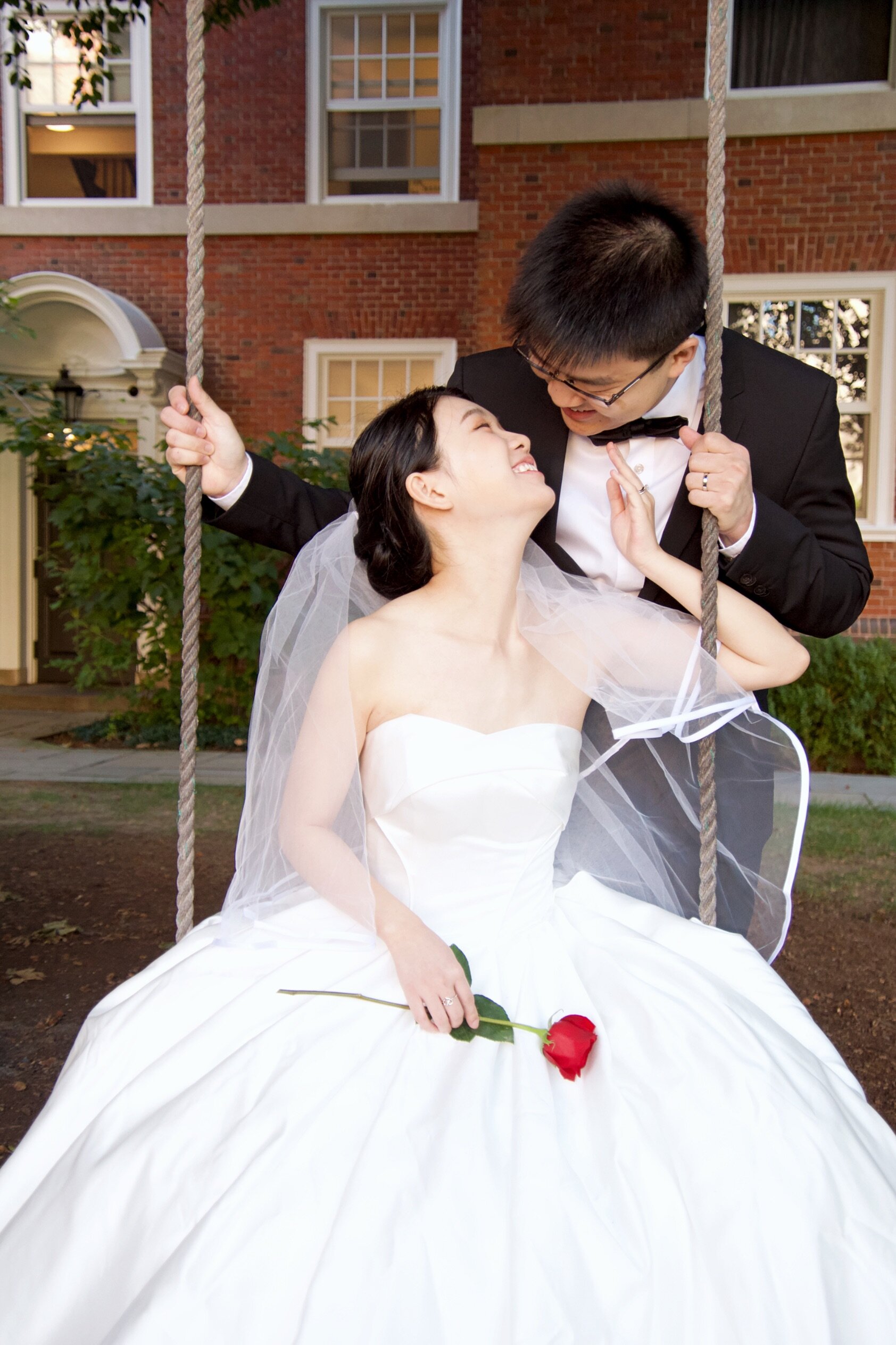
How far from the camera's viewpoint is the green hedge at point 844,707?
7.80m

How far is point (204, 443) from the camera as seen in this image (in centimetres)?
214

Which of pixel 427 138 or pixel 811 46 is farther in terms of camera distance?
pixel 427 138

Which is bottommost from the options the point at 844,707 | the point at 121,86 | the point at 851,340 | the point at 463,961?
the point at 844,707

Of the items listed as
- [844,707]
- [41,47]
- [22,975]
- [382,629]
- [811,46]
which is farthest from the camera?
[41,47]

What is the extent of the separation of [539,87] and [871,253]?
A: 3.05 m

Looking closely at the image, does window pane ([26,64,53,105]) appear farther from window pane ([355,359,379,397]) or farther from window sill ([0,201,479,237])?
window pane ([355,359,379,397])

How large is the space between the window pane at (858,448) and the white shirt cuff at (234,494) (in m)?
8.02

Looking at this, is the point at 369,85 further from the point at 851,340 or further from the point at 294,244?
the point at 851,340

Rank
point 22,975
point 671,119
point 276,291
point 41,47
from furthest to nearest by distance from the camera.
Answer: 1. point 41,47
2. point 276,291
3. point 671,119
4. point 22,975

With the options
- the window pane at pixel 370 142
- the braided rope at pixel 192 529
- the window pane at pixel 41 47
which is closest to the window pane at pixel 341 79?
the window pane at pixel 370 142

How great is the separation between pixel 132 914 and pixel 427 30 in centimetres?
930

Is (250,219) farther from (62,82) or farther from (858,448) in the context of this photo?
(858,448)

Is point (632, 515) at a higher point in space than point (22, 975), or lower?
higher

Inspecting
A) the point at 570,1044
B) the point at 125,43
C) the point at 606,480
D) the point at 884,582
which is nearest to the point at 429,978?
the point at 570,1044
